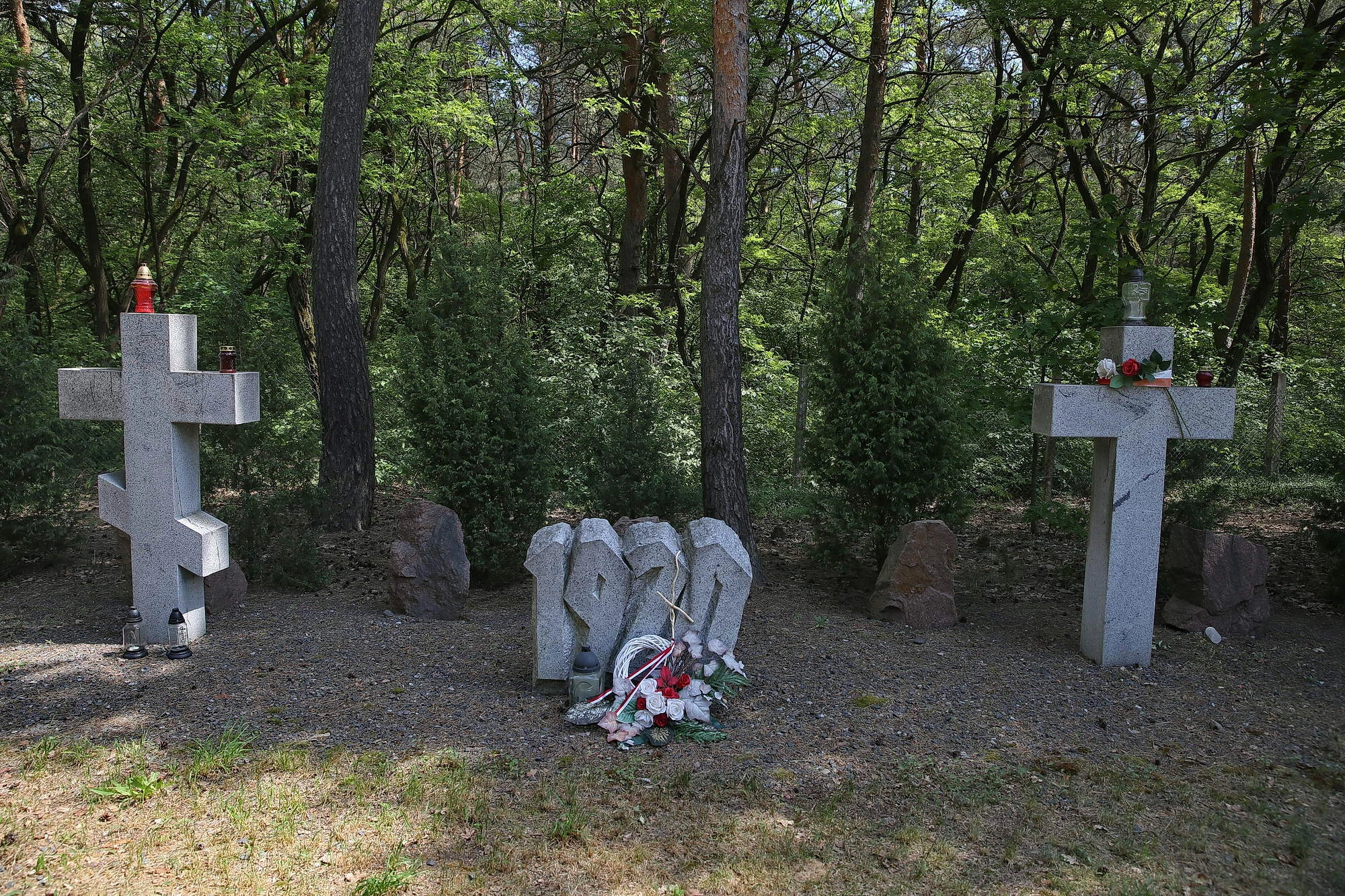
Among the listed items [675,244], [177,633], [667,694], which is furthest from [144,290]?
[675,244]

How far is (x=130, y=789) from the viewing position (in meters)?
3.73

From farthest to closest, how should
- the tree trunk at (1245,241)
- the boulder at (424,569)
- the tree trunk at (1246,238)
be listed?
the tree trunk at (1246,238)
the tree trunk at (1245,241)
the boulder at (424,569)

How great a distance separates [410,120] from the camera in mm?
12234

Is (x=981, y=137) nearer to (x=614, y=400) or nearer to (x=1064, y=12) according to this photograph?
(x=1064, y=12)

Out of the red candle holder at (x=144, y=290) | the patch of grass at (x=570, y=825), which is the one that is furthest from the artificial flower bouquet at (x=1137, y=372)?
the red candle holder at (x=144, y=290)

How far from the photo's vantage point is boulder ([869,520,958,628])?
6293mm

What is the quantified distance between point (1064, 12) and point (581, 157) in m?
8.02

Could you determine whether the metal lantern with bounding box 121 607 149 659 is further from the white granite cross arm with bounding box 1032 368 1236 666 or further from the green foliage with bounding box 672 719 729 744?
the white granite cross arm with bounding box 1032 368 1236 666

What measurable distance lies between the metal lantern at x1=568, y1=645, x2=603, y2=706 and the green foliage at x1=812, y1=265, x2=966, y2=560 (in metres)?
3.07

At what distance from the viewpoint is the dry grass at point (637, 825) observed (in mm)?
3246

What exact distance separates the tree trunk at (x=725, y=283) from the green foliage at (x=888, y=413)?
2.52 feet

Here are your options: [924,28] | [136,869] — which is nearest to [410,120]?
[924,28]

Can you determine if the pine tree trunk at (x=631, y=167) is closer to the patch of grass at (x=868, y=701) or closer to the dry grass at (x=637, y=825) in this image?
the patch of grass at (x=868, y=701)

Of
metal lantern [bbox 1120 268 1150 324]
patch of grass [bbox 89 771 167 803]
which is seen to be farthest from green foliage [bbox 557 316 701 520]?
patch of grass [bbox 89 771 167 803]
